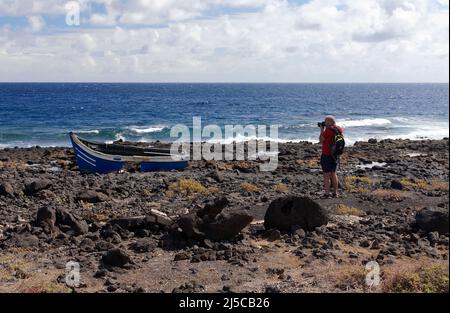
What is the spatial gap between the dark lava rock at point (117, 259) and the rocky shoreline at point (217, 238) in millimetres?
14

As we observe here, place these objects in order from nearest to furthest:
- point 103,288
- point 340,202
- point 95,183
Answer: point 103,288 → point 340,202 → point 95,183

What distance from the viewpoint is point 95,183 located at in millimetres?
16875

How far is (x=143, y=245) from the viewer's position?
9133 mm

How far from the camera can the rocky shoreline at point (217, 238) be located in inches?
303

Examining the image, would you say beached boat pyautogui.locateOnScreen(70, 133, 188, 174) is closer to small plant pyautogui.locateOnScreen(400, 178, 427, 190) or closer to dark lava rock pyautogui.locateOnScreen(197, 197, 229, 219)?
small plant pyautogui.locateOnScreen(400, 178, 427, 190)

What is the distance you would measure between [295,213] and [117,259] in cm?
337

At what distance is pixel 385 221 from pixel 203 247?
4.10 meters

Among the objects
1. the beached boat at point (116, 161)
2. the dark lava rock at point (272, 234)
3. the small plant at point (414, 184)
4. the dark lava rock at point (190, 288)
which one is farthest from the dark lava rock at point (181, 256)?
the beached boat at point (116, 161)

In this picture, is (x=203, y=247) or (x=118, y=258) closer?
(x=118, y=258)

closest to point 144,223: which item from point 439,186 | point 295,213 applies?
point 295,213

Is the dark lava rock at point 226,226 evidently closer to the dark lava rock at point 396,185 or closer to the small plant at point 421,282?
the small plant at point 421,282

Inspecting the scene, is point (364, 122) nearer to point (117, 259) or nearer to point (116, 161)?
point (116, 161)

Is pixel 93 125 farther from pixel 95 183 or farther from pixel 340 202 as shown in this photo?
pixel 340 202

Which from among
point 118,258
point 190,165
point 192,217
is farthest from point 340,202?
point 190,165
